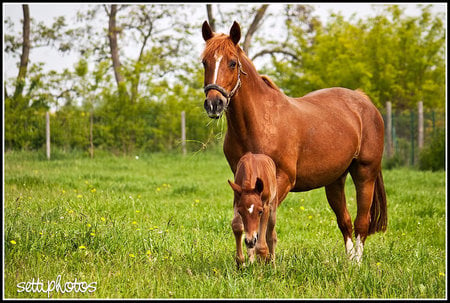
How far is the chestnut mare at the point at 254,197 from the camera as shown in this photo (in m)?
4.13

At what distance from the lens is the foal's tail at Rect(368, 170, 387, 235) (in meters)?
6.71

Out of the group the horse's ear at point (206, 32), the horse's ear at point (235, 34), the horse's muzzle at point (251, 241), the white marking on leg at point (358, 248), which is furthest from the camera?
the white marking on leg at point (358, 248)

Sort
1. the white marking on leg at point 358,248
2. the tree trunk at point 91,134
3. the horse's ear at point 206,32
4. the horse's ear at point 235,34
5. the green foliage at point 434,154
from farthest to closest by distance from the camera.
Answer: the tree trunk at point 91,134, the green foliage at point 434,154, the white marking on leg at point 358,248, the horse's ear at point 206,32, the horse's ear at point 235,34

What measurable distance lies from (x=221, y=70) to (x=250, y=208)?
122 centimetres

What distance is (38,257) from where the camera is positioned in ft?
16.4

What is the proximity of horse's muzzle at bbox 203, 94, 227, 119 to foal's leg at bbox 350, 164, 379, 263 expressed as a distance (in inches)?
103

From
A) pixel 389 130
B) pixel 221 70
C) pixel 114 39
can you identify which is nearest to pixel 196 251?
pixel 221 70

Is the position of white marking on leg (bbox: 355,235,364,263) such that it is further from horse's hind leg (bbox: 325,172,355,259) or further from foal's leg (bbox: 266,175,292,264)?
foal's leg (bbox: 266,175,292,264)

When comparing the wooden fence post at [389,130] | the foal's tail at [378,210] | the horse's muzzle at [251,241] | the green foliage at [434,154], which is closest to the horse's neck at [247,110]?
the horse's muzzle at [251,241]

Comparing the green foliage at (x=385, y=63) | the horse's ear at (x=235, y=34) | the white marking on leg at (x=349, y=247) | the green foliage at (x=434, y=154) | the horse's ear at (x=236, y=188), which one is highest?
the green foliage at (x=385, y=63)

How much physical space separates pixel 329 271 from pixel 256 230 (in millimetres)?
1119

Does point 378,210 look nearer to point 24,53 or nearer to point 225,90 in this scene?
point 225,90

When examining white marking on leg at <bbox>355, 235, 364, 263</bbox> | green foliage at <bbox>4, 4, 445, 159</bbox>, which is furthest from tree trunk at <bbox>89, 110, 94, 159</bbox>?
white marking on leg at <bbox>355, 235, 364, 263</bbox>

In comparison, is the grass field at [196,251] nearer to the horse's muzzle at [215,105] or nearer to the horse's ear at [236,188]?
the horse's ear at [236,188]
